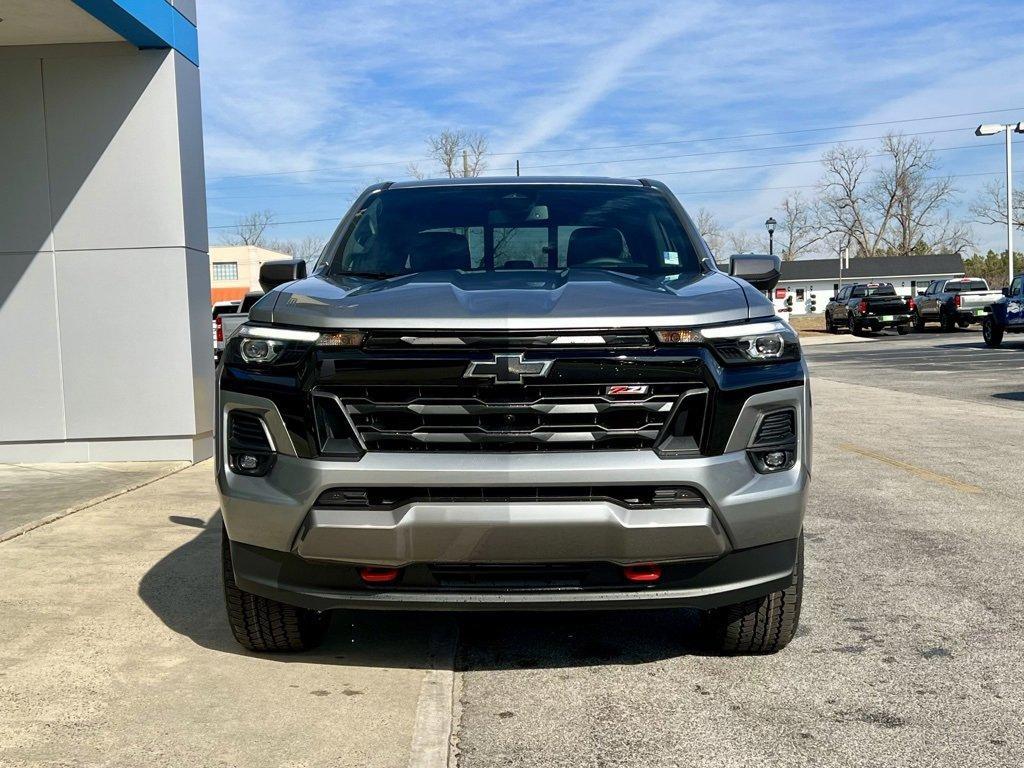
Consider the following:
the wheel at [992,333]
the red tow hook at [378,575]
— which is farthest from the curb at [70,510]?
the wheel at [992,333]

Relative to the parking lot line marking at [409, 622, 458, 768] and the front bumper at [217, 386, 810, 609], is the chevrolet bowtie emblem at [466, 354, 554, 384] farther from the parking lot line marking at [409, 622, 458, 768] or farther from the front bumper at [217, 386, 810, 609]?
the parking lot line marking at [409, 622, 458, 768]

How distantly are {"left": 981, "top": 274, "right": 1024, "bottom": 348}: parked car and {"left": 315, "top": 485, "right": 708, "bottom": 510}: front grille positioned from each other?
27.0 m

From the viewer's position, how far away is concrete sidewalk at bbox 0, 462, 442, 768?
11.0 feet

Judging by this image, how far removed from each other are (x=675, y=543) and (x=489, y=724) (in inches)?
33.2

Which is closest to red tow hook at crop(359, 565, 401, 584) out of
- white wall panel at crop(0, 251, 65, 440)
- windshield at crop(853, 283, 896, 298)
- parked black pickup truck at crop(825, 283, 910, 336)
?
white wall panel at crop(0, 251, 65, 440)

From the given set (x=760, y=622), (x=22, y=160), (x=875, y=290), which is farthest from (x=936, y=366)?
(x=875, y=290)

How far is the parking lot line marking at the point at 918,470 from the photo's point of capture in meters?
7.95

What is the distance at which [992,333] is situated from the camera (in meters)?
28.4

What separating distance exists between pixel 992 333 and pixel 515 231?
A: 86.1 ft

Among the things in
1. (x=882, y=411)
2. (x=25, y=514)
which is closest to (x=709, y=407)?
(x=25, y=514)

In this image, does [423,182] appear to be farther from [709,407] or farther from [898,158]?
[898,158]

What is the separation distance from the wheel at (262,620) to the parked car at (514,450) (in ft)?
0.74

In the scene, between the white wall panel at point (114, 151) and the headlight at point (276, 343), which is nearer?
the headlight at point (276, 343)

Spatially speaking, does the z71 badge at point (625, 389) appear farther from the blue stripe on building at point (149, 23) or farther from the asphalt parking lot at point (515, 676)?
the blue stripe on building at point (149, 23)
